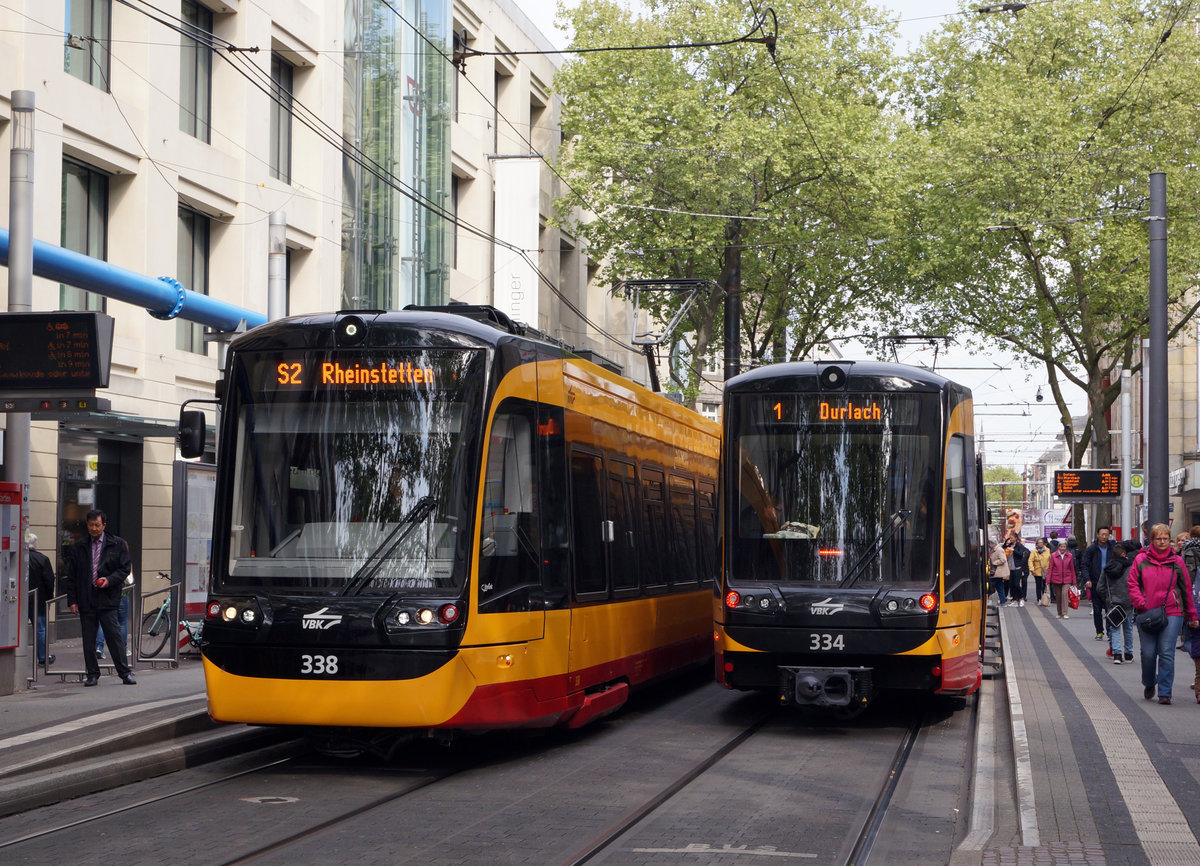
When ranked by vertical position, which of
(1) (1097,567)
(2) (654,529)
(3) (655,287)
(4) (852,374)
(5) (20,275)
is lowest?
(1) (1097,567)

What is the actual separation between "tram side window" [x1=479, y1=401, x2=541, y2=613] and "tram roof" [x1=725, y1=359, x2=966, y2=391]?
9.48 ft

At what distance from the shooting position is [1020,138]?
117ft

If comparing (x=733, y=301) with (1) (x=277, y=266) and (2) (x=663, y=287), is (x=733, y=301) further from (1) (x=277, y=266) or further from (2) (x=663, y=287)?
(1) (x=277, y=266)

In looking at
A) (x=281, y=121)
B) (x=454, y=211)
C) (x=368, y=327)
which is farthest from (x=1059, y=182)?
(x=368, y=327)

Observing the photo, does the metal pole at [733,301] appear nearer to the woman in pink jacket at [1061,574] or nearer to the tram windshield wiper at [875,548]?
the woman in pink jacket at [1061,574]

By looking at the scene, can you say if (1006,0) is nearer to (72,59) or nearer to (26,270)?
(72,59)

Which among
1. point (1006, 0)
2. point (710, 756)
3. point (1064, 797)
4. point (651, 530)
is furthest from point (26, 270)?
point (1006, 0)

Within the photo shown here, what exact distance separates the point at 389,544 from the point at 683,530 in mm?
6842

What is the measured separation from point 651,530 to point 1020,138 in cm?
2450

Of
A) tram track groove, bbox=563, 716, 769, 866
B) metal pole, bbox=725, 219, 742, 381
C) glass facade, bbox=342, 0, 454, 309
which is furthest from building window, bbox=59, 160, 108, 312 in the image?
metal pole, bbox=725, 219, 742, 381

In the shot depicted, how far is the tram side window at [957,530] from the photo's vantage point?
1222 centimetres

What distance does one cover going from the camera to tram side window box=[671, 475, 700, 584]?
610 inches

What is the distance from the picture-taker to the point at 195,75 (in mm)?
24531

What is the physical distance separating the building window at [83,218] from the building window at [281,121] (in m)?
5.09
